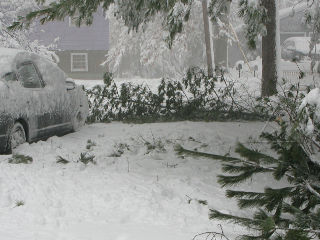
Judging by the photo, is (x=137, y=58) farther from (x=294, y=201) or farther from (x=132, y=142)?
(x=294, y=201)

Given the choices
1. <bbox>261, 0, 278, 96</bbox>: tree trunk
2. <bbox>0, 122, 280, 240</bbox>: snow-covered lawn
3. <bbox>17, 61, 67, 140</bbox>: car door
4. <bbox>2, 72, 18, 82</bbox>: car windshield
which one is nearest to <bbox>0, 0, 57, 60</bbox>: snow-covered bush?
<bbox>261, 0, 278, 96</bbox>: tree trunk

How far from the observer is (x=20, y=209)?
16.1ft

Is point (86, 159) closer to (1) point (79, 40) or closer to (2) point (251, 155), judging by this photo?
(2) point (251, 155)

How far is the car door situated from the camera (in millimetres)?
7711

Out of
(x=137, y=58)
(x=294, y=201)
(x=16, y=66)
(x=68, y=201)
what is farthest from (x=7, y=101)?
(x=137, y=58)

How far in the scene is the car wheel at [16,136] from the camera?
6955mm

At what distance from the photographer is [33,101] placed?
7.64 metres

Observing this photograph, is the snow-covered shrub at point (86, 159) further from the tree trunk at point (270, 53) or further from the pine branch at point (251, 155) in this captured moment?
the tree trunk at point (270, 53)

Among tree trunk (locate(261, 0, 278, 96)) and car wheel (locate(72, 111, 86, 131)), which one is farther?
tree trunk (locate(261, 0, 278, 96))

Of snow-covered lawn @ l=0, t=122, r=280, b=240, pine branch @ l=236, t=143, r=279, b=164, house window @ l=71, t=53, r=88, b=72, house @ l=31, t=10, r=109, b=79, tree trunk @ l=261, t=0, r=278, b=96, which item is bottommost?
snow-covered lawn @ l=0, t=122, r=280, b=240

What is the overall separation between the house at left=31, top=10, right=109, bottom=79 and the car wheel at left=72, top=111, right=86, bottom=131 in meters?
27.8

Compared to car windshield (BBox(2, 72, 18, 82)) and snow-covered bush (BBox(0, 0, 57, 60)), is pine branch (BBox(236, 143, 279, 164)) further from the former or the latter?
snow-covered bush (BBox(0, 0, 57, 60))

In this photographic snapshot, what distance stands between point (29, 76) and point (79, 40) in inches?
1193

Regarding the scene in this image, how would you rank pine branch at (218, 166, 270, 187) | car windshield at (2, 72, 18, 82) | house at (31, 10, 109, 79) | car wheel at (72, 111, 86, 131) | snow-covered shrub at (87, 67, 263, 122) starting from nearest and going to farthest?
pine branch at (218, 166, 270, 187)
car windshield at (2, 72, 18, 82)
car wheel at (72, 111, 86, 131)
snow-covered shrub at (87, 67, 263, 122)
house at (31, 10, 109, 79)
